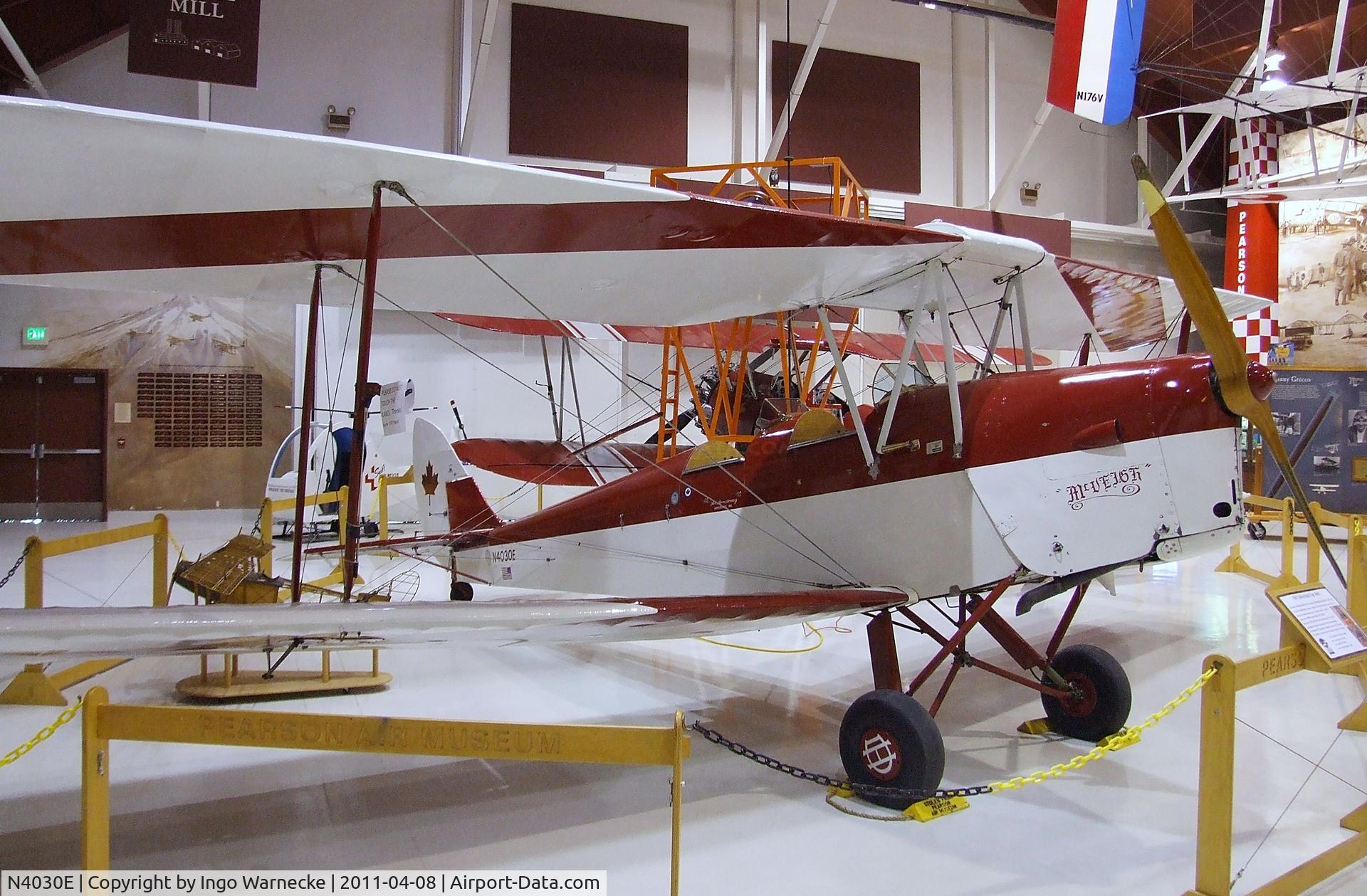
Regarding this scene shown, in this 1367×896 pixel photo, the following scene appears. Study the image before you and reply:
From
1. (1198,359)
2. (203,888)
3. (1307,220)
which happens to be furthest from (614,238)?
(1307,220)

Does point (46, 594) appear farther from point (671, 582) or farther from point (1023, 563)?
point (1023, 563)

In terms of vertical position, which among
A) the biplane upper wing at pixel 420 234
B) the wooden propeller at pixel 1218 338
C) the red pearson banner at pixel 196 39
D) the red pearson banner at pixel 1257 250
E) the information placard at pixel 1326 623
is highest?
the red pearson banner at pixel 196 39

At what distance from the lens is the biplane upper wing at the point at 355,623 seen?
6.98 feet

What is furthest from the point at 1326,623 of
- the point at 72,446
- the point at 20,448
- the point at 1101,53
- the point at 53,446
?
the point at 20,448

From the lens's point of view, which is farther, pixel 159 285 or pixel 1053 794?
pixel 159 285

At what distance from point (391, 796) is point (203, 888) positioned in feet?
2.65

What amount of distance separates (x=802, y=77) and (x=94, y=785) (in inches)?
490

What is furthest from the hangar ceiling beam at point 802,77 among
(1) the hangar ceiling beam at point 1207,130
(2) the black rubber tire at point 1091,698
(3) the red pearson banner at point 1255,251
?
(2) the black rubber tire at point 1091,698

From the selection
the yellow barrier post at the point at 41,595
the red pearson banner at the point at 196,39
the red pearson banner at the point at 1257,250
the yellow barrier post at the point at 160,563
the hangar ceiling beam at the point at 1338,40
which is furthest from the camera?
the red pearson banner at the point at 1257,250

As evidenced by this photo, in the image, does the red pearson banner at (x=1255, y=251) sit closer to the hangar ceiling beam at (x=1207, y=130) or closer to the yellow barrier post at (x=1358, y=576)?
the hangar ceiling beam at (x=1207, y=130)

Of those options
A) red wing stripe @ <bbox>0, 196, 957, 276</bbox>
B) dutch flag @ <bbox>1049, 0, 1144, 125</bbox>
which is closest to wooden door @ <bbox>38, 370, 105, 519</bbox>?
red wing stripe @ <bbox>0, 196, 957, 276</bbox>

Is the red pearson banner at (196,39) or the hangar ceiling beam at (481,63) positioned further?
the hangar ceiling beam at (481,63)

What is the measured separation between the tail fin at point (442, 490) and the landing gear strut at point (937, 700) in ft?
11.4

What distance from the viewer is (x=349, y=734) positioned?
200 cm
